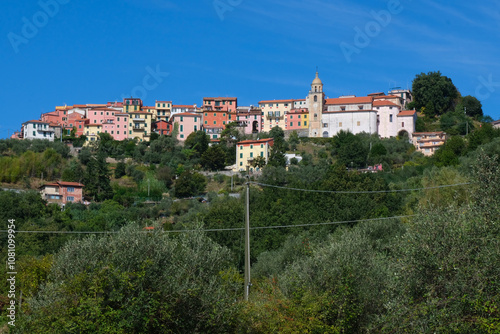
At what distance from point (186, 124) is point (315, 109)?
2173 cm

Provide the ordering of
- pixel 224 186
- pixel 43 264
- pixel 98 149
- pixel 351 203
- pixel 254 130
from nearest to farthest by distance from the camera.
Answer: pixel 43 264 < pixel 351 203 < pixel 224 186 < pixel 98 149 < pixel 254 130

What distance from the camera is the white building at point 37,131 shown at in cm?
10231

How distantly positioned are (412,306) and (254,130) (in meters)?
87.6

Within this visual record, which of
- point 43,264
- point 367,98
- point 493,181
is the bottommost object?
point 43,264

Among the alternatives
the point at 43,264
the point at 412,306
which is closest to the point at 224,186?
the point at 43,264

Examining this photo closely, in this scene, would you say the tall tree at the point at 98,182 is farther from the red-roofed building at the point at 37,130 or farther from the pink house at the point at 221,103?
the pink house at the point at 221,103

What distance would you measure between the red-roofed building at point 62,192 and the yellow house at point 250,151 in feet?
70.9

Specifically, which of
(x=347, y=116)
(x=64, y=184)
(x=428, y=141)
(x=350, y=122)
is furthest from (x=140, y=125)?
(x=428, y=141)

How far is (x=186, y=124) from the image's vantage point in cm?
10369

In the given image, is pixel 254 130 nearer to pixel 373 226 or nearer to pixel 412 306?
pixel 373 226

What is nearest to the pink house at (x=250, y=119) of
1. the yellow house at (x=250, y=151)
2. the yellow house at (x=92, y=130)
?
the yellow house at (x=250, y=151)

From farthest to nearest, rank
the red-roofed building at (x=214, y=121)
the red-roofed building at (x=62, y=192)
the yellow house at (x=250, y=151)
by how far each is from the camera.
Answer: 1. the red-roofed building at (x=214, y=121)
2. the yellow house at (x=250, y=151)
3. the red-roofed building at (x=62, y=192)

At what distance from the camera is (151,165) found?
3497 inches

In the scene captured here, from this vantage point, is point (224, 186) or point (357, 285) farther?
point (224, 186)
